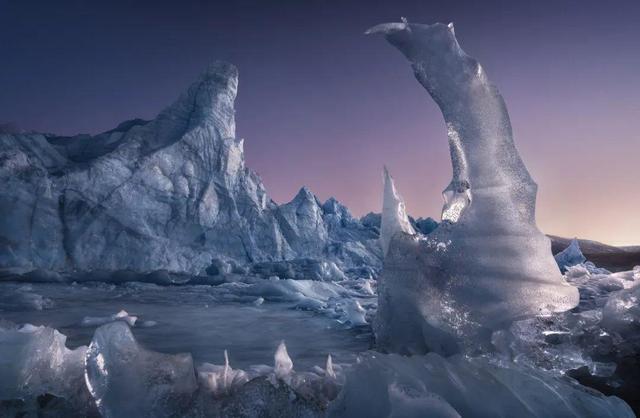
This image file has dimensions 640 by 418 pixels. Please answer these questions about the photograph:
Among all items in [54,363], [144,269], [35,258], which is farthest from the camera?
[144,269]

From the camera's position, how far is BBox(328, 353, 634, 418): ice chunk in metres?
1.30

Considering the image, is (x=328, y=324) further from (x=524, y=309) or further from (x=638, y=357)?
(x=638, y=357)

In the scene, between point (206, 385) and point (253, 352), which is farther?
point (253, 352)

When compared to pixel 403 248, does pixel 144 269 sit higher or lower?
lower

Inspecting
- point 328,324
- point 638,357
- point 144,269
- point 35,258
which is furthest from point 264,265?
point 638,357

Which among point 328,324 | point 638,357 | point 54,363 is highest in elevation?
point 638,357

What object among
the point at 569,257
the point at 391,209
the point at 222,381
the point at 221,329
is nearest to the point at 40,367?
the point at 222,381

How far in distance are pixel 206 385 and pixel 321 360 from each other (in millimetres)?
1265

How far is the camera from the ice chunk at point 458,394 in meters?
1.30

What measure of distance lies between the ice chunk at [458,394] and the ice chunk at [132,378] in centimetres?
60

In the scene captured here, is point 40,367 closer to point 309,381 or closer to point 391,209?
point 309,381

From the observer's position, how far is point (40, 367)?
1655 mm

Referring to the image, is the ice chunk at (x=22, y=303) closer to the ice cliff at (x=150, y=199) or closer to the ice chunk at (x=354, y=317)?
the ice chunk at (x=354, y=317)

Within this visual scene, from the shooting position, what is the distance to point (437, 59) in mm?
3055
